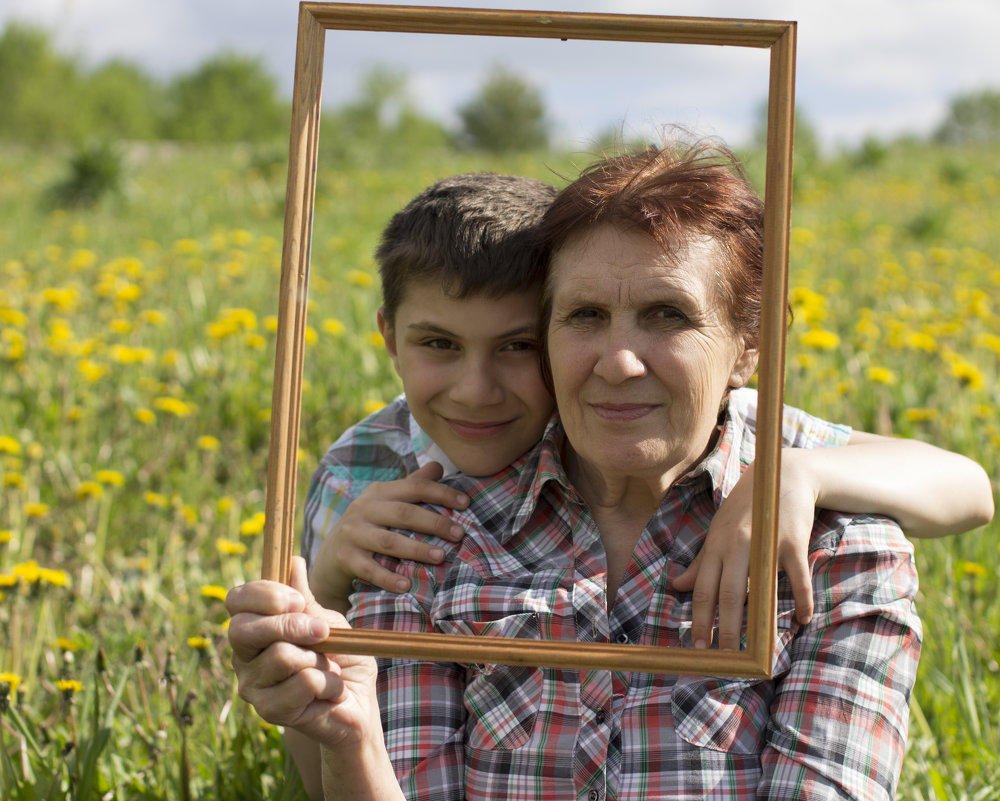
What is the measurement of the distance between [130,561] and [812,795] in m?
2.05

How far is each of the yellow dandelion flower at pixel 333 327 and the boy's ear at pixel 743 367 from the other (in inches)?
90.6

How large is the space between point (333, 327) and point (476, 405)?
6.80ft

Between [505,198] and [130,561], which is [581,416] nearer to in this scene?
[505,198]

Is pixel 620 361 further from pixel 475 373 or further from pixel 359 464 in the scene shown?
pixel 359 464

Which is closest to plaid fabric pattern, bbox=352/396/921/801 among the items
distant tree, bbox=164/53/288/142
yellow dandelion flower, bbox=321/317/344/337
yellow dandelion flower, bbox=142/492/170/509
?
yellow dandelion flower, bbox=142/492/170/509

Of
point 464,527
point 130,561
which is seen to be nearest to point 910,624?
point 464,527

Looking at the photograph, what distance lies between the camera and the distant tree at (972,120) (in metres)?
13.0

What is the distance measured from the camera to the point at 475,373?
5.23ft

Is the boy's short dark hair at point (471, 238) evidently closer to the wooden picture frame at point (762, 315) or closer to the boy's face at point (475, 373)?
the boy's face at point (475, 373)

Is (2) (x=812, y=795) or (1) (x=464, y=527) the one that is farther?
(1) (x=464, y=527)

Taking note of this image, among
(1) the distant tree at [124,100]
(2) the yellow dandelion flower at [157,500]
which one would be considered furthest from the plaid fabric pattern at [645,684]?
(1) the distant tree at [124,100]

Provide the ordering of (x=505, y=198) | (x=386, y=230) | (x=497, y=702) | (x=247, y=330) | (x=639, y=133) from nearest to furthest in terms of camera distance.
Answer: (x=497, y=702)
(x=639, y=133)
(x=505, y=198)
(x=386, y=230)
(x=247, y=330)

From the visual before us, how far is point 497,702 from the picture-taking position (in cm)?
143

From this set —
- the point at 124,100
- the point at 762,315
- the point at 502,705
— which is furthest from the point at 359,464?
the point at 124,100
